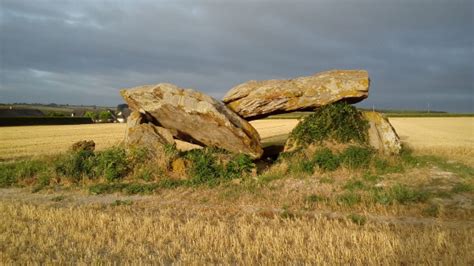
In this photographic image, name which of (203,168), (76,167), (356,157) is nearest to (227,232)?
(203,168)

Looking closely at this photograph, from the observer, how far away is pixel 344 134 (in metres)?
14.4

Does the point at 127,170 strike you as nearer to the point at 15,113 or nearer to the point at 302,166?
the point at 302,166

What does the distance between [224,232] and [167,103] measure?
8465 millimetres

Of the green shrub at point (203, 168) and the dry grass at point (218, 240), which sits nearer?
the dry grass at point (218, 240)

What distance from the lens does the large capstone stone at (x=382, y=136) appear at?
14.8m

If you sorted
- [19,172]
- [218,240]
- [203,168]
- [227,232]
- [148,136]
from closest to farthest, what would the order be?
1. [218,240]
2. [227,232]
3. [203,168]
4. [19,172]
5. [148,136]

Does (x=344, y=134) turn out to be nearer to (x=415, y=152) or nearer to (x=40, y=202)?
(x=415, y=152)

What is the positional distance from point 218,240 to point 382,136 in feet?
35.7

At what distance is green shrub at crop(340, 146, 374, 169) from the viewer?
12891mm

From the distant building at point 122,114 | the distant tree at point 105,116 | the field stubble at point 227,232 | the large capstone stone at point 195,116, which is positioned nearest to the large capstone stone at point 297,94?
the large capstone stone at point 195,116

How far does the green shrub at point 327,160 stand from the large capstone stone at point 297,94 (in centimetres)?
252

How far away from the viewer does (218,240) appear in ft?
20.7

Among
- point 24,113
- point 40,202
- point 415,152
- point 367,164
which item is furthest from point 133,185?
point 24,113

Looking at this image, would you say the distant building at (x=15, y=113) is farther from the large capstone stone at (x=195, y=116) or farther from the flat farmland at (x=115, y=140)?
the large capstone stone at (x=195, y=116)
